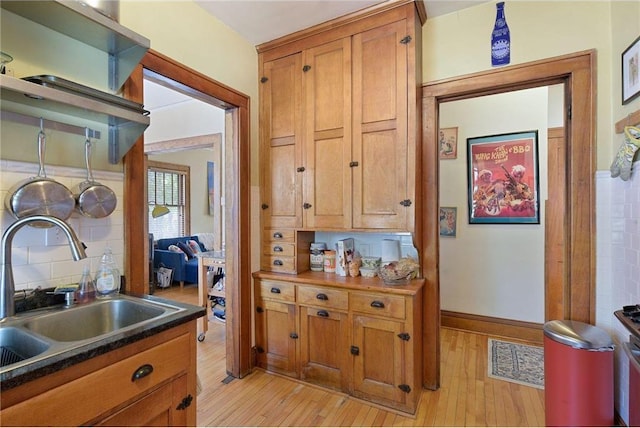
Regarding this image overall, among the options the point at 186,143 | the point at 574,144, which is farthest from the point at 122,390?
the point at 186,143

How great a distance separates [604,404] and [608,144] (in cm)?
137

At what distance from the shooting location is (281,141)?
96.0 inches

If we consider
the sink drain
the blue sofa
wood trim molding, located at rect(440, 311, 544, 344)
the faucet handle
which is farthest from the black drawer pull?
the blue sofa

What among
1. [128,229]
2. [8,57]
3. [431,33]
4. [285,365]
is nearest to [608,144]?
[431,33]

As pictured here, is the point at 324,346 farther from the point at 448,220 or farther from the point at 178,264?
the point at 178,264

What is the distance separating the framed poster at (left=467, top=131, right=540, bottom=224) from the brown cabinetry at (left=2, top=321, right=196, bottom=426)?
297 centimetres

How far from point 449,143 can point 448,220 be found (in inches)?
32.7

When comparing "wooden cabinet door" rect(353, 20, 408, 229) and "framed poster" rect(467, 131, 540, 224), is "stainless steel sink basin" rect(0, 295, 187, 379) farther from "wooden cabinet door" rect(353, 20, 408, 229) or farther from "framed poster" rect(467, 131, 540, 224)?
"framed poster" rect(467, 131, 540, 224)

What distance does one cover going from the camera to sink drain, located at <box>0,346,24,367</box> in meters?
1.04

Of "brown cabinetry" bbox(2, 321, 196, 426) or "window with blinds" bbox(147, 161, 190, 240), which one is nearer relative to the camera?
"brown cabinetry" bbox(2, 321, 196, 426)

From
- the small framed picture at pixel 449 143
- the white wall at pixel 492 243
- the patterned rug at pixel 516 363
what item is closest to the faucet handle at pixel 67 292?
the patterned rug at pixel 516 363

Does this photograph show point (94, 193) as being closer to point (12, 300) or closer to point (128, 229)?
point (128, 229)

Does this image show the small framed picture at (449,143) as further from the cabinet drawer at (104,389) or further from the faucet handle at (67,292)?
the faucet handle at (67,292)

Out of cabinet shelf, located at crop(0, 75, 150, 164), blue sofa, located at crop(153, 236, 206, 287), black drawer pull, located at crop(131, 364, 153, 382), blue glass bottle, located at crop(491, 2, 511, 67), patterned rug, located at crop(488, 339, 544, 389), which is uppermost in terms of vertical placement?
blue glass bottle, located at crop(491, 2, 511, 67)
